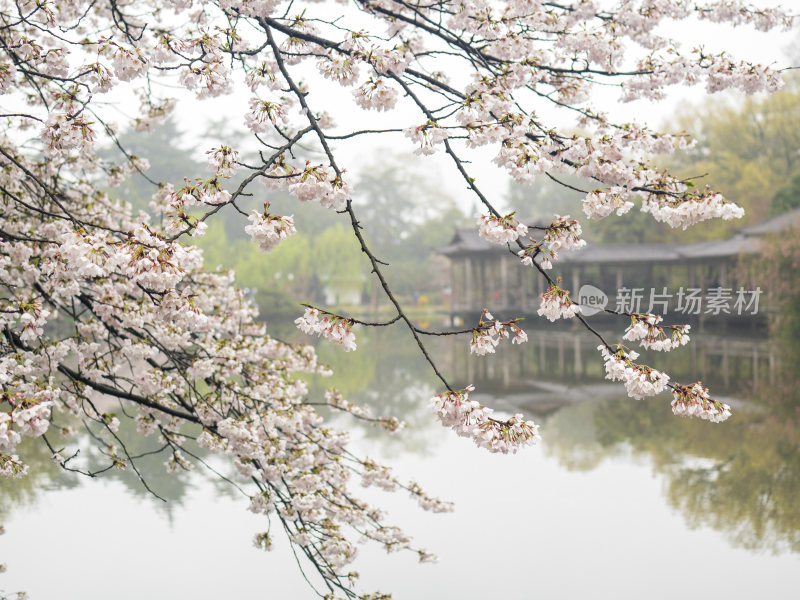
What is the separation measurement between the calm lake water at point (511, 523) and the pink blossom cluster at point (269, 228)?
9.72 feet

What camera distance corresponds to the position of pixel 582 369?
46.6 ft

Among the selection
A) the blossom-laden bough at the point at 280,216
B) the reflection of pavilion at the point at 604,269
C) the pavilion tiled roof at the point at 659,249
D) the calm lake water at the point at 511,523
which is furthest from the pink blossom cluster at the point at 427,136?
the reflection of pavilion at the point at 604,269

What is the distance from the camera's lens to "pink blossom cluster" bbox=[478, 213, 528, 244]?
229 centimetres

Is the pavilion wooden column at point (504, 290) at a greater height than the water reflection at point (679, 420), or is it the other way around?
the pavilion wooden column at point (504, 290)

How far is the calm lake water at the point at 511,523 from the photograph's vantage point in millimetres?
4512

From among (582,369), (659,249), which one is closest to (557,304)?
(582,369)

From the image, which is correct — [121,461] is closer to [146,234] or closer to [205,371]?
[205,371]

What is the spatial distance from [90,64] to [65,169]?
97.4 inches

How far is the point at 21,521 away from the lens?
5633 mm

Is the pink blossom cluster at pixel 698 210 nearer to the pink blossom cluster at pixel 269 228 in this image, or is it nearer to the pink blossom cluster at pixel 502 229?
the pink blossom cluster at pixel 502 229

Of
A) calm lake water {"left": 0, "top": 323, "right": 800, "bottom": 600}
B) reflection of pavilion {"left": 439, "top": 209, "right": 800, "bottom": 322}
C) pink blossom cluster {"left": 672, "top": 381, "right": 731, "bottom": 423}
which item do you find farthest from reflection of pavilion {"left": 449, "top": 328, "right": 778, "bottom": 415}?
pink blossom cluster {"left": 672, "top": 381, "right": 731, "bottom": 423}

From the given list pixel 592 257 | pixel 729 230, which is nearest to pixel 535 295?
pixel 592 257

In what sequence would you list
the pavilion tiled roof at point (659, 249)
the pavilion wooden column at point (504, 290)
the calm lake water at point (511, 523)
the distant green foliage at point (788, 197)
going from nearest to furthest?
the calm lake water at point (511, 523) < the pavilion tiled roof at point (659, 249) < the distant green foliage at point (788, 197) < the pavilion wooden column at point (504, 290)

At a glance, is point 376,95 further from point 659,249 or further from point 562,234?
point 659,249
